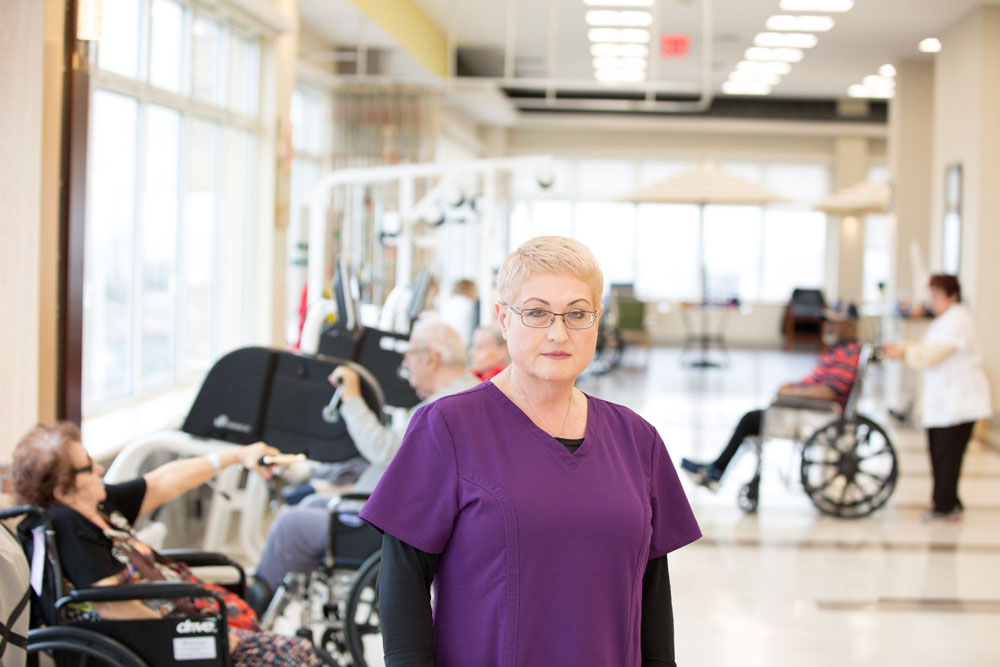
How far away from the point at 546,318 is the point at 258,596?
89.2 inches

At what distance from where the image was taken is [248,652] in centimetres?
284

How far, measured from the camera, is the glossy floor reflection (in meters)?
4.18

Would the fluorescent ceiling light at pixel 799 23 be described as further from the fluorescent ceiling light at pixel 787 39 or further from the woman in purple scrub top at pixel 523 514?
the woman in purple scrub top at pixel 523 514

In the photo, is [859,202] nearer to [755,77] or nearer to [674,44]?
[755,77]

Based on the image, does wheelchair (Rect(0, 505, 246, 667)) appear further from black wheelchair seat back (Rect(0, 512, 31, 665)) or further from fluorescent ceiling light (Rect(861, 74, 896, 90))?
fluorescent ceiling light (Rect(861, 74, 896, 90))

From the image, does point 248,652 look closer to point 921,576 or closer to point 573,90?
point 921,576

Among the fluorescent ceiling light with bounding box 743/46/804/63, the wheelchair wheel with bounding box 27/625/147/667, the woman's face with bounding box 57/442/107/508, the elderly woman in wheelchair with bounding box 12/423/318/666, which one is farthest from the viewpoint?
the fluorescent ceiling light with bounding box 743/46/804/63

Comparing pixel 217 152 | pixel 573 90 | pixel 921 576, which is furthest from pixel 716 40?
pixel 921 576

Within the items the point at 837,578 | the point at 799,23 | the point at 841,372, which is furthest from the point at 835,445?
the point at 799,23

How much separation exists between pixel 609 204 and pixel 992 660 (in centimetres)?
1614

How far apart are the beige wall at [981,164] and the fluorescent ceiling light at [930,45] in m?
1.27

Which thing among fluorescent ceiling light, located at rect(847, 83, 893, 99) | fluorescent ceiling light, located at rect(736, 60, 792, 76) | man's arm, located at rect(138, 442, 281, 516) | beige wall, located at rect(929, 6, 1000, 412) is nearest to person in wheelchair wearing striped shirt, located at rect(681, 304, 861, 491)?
man's arm, located at rect(138, 442, 281, 516)

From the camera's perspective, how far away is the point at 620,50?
12.6m

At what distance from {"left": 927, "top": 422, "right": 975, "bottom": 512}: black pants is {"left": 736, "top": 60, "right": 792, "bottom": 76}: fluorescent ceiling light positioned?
333 inches
